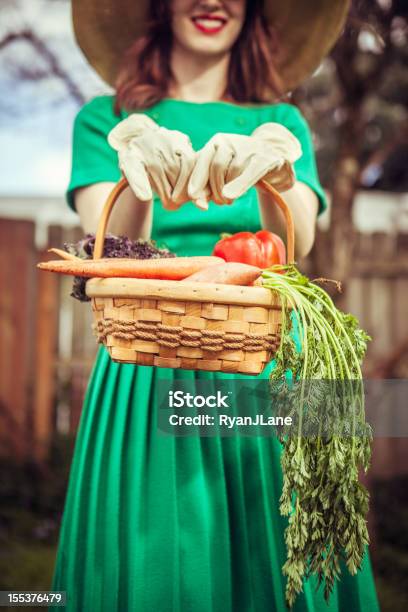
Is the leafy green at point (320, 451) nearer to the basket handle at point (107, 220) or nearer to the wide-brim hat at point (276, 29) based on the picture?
the basket handle at point (107, 220)

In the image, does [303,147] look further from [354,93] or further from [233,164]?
[354,93]

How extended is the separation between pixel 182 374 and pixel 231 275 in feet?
1.01

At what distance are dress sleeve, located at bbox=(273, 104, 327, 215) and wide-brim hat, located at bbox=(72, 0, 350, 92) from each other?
0.88 ft

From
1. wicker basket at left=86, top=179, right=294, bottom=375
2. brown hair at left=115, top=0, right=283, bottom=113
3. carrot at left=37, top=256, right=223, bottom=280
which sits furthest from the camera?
brown hair at left=115, top=0, right=283, bottom=113

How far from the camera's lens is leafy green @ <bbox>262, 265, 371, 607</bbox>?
3.47 ft

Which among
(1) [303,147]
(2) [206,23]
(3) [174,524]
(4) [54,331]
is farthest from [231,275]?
(4) [54,331]

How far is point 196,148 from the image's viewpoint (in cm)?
156

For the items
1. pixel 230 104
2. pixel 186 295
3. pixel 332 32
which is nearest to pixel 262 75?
pixel 230 104

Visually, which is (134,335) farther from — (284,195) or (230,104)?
(230,104)

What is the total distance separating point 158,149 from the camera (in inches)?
47.8

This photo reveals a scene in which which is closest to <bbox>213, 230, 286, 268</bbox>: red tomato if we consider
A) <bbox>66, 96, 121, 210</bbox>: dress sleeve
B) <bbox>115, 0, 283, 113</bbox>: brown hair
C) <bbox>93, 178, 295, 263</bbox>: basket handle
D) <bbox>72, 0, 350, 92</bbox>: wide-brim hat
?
<bbox>93, 178, 295, 263</bbox>: basket handle

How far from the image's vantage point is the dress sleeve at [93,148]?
60.0 inches

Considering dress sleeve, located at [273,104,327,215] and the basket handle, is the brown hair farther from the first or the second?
the basket handle

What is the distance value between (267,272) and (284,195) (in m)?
0.38
